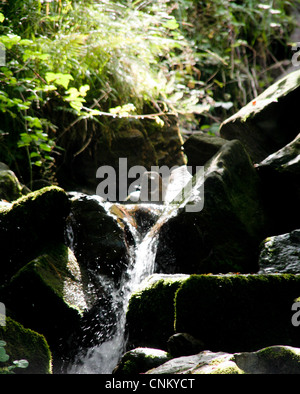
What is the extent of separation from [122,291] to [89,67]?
283 centimetres

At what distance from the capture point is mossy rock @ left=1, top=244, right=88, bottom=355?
9.29ft

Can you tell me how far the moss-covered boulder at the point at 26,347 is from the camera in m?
2.21

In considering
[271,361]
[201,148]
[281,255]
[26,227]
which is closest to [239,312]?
[271,361]

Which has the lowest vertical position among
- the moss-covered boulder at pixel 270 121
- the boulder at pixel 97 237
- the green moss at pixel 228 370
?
the boulder at pixel 97 237

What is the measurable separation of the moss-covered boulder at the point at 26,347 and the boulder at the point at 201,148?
8.46ft

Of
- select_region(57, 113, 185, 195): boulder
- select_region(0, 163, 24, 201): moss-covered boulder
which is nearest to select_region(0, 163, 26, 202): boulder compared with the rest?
select_region(0, 163, 24, 201): moss-covered boulder

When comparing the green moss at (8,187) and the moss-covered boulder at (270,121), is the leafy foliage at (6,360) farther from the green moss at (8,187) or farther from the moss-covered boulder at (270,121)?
the moss-covered boulder at (270,121)

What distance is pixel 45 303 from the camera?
112 inches

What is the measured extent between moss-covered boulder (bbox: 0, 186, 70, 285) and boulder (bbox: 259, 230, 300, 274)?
1.58 metres

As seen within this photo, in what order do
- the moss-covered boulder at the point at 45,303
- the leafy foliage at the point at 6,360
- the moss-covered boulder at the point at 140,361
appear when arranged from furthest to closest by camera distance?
the moss-covered boulder at the point at 45,303 → the moss-covered boulder at the point at 140,361 → the leafy foliage at the point at 6,360

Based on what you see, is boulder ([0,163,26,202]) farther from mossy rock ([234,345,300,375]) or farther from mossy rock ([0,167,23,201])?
mossy rock ([234,345,300,375])

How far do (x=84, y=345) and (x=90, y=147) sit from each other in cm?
290

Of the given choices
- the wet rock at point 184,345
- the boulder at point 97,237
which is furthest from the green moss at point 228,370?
the boulder at point 97,237
